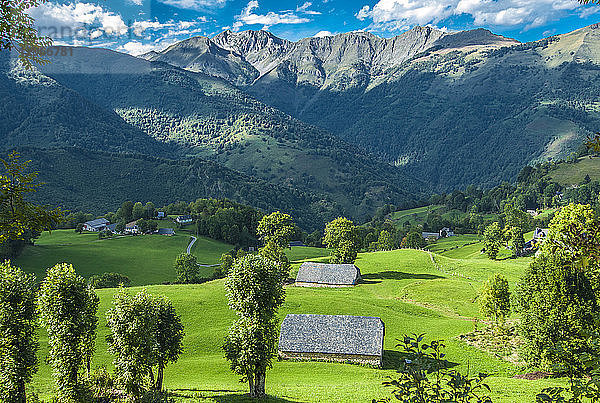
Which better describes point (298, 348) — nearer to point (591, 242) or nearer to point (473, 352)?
point (473, 352)

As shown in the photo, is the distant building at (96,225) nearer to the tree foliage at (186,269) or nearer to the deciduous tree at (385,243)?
the tree foliage at (186,269)

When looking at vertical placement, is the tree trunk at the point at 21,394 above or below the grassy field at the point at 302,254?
below

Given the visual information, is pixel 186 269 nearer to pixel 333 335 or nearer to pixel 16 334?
pixel 333 335

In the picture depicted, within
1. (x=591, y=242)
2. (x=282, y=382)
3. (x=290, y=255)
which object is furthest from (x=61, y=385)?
(x=290, y=255)

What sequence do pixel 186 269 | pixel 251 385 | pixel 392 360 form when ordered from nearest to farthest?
pixel 251 385 < pixel 392 360 < pixel 186 269

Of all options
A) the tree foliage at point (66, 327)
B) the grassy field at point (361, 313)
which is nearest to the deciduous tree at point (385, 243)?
the grassy field at point (361, 313)

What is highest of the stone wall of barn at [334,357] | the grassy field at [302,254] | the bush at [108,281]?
the grassy field at [302,254]

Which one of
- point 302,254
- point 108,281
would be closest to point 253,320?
point 108,281

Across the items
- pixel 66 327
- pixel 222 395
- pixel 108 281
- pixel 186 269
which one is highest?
pixel 186 269
